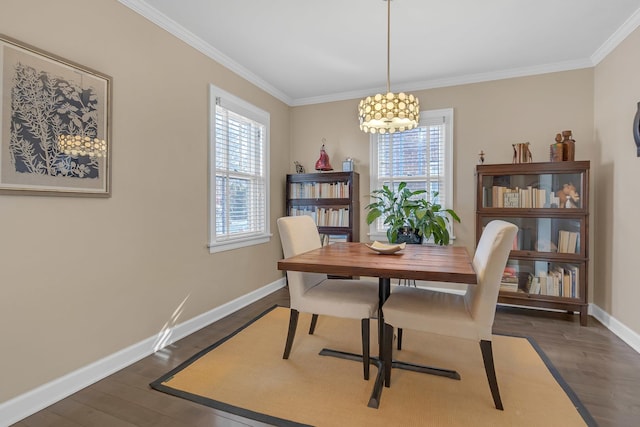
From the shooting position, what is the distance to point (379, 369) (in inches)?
77.9

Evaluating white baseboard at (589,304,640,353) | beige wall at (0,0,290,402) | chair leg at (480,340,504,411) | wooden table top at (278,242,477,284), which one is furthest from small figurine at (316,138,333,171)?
white baseboard at (589,304,640,353)

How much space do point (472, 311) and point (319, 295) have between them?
0.97 metres

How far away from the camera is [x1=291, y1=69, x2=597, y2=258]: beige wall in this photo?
A: 326cm

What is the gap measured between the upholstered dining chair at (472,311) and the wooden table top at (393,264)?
0.44 ft

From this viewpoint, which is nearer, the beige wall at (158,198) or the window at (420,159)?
the beige wall at (158,198)

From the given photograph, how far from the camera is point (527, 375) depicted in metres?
2.05

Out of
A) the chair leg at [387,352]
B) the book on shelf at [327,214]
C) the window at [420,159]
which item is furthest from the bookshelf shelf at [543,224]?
the chair leg at [387,352]

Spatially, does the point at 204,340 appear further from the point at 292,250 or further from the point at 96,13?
the point at 96,13

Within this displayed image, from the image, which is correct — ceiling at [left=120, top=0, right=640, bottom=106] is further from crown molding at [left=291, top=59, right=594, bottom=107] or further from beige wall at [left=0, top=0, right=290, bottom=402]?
beige wall at [left=0, top=0, right=290, bottom=402]

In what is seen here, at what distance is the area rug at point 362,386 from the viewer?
166cm

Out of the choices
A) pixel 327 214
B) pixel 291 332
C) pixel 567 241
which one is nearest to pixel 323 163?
pixel 327 214

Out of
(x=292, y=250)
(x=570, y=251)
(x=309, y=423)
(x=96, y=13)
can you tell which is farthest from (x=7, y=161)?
(x=570, y=251)

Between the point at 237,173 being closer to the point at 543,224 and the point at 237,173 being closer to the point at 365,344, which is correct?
the point at 365,344

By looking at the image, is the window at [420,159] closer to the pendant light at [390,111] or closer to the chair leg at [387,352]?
the pendant light at [390,111]
